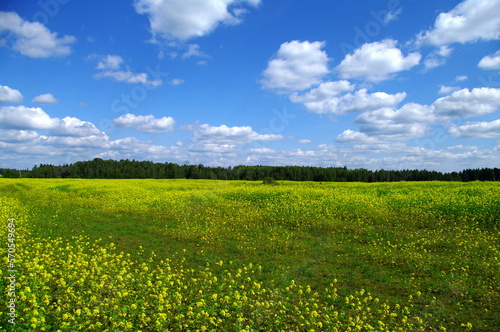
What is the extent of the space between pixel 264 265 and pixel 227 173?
79.6m

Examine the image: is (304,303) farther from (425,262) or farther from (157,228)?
(157,228)

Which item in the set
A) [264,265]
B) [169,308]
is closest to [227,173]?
[264,265]

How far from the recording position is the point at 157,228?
55.3 ft

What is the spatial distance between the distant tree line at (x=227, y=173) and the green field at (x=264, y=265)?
5251cm

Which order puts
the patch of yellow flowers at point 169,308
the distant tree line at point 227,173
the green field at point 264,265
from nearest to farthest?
the patch of yellow flowers at point 169,308, the green field at point 264,265, the distant tree line at point 227,173

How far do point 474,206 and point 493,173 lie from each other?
2184 inches

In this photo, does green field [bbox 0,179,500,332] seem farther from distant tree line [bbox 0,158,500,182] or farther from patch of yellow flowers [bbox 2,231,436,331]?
distant tree line [bbox 0,158,500,182]

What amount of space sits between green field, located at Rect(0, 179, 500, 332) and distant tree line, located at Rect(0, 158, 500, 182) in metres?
52.5

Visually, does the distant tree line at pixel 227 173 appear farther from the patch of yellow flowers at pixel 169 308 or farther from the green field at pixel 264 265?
the patch of yellow flowers at pixel 169 308

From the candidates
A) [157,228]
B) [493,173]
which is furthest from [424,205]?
[493,173]

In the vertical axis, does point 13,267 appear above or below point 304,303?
above

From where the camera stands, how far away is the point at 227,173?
296ft

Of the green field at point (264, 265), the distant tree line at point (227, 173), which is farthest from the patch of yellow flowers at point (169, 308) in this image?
the distant tree line at point (227, 173)

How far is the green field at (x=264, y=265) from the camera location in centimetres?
657
